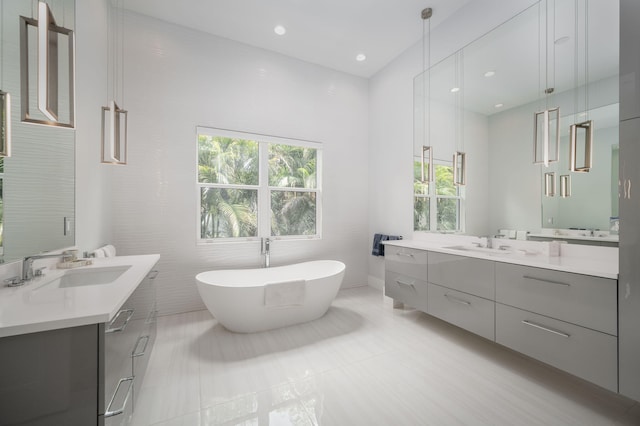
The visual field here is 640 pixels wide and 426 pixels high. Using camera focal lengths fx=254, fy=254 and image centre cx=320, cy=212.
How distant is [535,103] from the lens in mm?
2211

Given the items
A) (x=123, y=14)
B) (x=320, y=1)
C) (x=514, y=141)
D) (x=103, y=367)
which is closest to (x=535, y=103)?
(x=514, y=141)

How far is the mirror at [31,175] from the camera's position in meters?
1.19

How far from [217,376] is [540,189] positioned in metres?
3.01

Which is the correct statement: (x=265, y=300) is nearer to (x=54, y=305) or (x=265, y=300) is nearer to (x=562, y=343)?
(x=54, y=305)

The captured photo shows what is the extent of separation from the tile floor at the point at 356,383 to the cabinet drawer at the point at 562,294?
55 centimetres

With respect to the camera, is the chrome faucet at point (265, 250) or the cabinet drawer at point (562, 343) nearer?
the cabinet drawer at point (562, 343)

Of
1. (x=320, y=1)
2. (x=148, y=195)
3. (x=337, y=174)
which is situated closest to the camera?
(x=320, y=1)

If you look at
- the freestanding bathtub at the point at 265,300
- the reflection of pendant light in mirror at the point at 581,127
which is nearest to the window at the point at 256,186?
the freestanding bathtub at the point at 265,300

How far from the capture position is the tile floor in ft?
4.95

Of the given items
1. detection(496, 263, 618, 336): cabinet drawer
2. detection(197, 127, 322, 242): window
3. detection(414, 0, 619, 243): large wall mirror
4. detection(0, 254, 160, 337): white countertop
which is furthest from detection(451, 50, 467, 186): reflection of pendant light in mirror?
detection(0, 254, 160, 337): white countertop

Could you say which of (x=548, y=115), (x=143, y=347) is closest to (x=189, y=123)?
(x=143, y=347)

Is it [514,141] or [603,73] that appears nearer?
[603,73]

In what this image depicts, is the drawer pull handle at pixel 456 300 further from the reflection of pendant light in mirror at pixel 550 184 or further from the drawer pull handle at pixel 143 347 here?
the drawer pull handle at pixel 143 347

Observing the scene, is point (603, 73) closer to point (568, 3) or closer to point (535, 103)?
point (535, 103)
